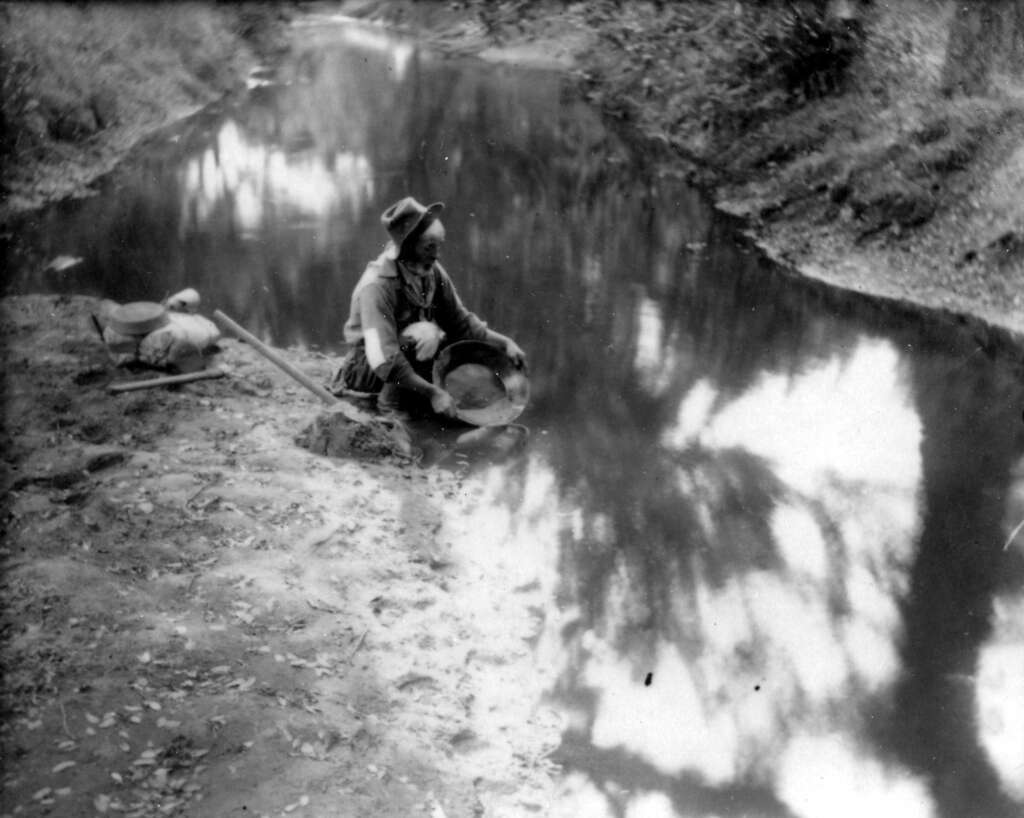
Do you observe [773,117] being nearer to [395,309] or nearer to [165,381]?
[395,309]

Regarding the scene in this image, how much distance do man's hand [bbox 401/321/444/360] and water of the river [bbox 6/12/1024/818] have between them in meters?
0.93

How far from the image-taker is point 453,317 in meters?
7.19

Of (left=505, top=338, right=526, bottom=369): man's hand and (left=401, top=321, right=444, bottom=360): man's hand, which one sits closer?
(left=401, top=321, right=444, bottom=360): man's hand

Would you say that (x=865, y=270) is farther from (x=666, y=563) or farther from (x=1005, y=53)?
(x=666, y=563)

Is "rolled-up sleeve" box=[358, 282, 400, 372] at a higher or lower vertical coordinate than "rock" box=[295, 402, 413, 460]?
higher

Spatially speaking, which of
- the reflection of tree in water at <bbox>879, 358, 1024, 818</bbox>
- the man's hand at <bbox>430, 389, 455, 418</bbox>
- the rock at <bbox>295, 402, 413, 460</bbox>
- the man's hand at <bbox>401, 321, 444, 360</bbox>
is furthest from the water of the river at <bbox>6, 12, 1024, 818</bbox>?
the man's hand at <bbox>401, 321, 444, 360</bbox>

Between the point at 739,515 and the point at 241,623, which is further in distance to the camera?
the point at 739,515

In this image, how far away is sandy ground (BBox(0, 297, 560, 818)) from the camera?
13.9 ft

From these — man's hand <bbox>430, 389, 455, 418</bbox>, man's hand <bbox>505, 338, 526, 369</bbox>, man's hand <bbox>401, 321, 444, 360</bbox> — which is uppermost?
man's hand <bbox>401, 321, 444, 360</bbox>

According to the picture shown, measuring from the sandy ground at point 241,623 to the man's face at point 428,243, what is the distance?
1382 mm

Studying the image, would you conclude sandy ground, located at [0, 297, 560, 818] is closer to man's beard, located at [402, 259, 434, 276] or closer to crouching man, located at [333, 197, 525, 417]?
crouching man, located at [333, 197, 525, 417]

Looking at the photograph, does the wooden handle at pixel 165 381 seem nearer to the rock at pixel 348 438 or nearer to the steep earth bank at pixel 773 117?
the rock at pixel 348 438

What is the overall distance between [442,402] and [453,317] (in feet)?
2.56

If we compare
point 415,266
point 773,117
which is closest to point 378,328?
point 415,266
